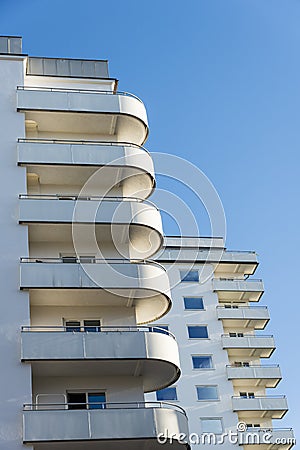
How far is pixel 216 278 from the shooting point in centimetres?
5681

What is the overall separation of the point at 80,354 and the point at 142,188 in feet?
32.5

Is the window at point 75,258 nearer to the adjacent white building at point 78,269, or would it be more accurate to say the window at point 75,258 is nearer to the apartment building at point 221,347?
the adjacent white building at point 78,269

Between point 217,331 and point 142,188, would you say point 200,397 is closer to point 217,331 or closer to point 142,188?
point 217,331

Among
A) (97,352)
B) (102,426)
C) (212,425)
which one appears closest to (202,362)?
(212,425)

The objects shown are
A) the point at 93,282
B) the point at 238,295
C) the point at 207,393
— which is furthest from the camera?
the point at 238,295

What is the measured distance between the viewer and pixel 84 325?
98.8ft

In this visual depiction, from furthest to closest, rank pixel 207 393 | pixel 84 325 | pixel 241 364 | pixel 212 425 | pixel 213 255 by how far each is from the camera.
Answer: pixel 213 255 < pixel 241 364 < pixel 207 393 < pixel 212 425 < pixel 84 325

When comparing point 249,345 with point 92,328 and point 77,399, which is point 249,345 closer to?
point 92,328

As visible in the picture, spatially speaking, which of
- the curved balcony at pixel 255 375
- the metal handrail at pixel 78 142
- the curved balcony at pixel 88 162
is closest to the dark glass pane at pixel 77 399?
the curved balcony at pixel 88 162

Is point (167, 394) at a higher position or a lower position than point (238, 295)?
lower

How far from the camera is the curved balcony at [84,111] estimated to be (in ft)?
111

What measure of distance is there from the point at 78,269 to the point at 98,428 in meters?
6.81

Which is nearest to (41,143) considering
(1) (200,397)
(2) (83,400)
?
(2) (83,400)

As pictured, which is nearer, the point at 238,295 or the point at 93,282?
the point at 93,282
